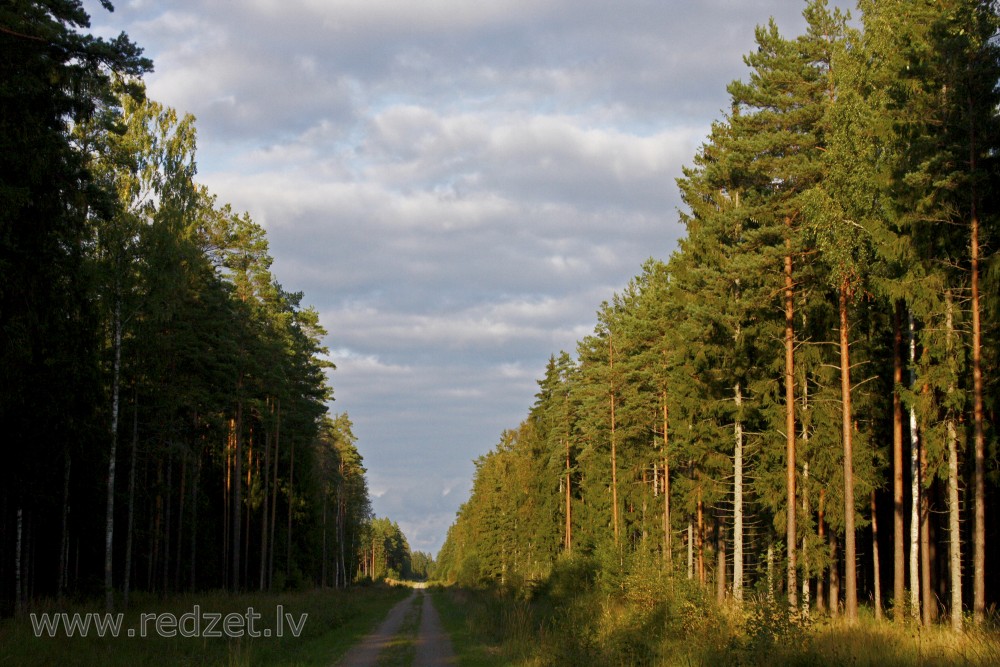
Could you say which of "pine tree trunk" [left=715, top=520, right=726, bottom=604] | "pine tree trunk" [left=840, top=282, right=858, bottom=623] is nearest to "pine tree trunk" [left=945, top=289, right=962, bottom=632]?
"pine tree trunk" [left=840, top=282, right=858, bottom=623]

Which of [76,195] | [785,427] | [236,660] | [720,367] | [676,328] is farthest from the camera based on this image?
[676,328]

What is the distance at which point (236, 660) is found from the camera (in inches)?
616

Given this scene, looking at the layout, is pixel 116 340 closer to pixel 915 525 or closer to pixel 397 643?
pixel 397 643

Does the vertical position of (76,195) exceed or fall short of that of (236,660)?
it exceeds it

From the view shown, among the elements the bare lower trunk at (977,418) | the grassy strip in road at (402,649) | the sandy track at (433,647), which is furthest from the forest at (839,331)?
the grassy strip in road at (402,649)

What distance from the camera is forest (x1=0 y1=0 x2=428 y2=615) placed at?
15.5 meters

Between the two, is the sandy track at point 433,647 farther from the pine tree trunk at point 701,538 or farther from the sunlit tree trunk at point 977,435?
the sunlit tree trunk at point 977,435

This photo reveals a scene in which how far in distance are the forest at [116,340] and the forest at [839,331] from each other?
13872 mm

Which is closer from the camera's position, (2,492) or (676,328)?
(2,492)

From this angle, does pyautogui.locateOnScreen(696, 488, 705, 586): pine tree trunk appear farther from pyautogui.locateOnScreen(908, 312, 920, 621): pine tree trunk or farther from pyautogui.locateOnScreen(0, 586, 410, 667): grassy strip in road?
pyautogui.locateOnScreen(0, 586, 410, 667): grassy strip in road

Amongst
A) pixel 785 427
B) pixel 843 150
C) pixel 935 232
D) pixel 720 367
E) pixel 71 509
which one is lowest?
pixel 71 509

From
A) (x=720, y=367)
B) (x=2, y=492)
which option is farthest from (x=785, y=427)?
(x=2, y=492)

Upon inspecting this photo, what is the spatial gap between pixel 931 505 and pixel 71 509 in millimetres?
27705

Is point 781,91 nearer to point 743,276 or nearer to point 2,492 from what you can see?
point 743,276
